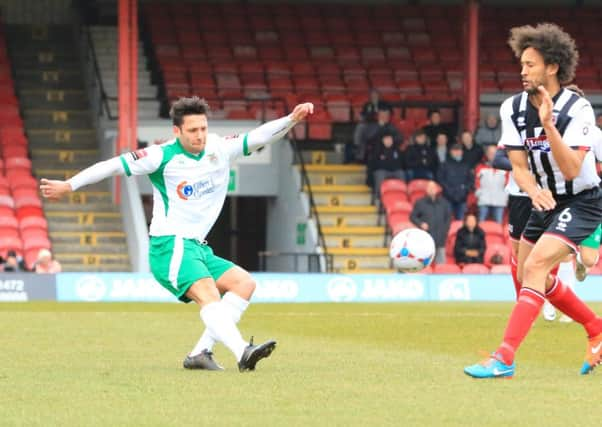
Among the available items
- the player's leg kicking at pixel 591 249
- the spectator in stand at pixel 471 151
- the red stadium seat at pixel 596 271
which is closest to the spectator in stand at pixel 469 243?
the red stadium seat at pixel 596 271

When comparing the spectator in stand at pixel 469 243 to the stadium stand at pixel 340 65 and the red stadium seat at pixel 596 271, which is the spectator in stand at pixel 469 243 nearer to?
A: the red stadium seat at pixel 596 271

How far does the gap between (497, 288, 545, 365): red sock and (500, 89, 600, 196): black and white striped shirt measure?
76 cm

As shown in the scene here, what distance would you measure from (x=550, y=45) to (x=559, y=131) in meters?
0.55

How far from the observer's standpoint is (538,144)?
996 cm

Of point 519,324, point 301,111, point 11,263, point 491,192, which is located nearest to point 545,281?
point 519,324

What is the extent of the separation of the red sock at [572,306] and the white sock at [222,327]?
81.7 inches

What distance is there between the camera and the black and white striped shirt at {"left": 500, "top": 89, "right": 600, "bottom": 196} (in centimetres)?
990

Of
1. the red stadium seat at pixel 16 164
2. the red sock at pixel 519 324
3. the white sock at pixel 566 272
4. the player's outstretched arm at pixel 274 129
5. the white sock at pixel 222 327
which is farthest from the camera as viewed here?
the red stadium seat at pixel 16 164

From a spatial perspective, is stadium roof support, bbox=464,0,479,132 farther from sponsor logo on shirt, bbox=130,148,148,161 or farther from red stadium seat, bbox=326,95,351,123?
sponsor logo on shirt, bbox=130,148,148,161

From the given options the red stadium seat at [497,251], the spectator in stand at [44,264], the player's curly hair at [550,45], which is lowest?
the red stadium seat at [497,251]

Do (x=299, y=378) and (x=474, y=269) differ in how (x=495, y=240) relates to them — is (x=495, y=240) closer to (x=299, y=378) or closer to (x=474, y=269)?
(x=474, y=269)

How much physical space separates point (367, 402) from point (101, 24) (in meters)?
27.1

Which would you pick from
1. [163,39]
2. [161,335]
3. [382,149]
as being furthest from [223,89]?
[161,335]

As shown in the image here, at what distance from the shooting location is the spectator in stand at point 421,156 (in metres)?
29.6
